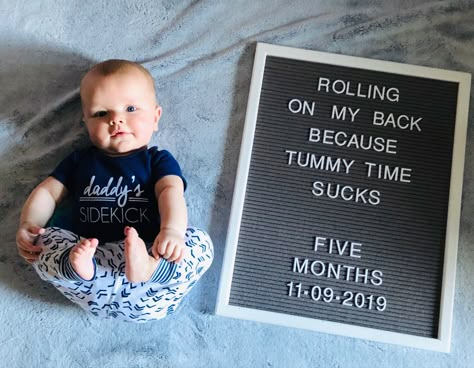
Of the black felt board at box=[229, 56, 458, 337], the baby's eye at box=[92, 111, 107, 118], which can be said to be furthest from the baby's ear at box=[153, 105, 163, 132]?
the black felt board at box=[229, 56, 458, 337]

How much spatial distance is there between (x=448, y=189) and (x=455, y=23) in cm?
38

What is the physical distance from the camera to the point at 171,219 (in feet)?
3.60

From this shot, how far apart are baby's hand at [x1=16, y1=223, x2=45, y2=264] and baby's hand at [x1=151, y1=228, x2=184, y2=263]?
23 cm

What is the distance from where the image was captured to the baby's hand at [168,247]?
3.43 feet

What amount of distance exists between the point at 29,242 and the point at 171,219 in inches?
11.1

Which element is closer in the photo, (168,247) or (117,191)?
(168,247)

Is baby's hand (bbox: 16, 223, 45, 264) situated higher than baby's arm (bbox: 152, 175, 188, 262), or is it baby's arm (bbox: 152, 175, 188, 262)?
baby's arm (bbox: 152, 175, 188, 262)

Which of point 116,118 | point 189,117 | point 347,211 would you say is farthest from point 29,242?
point 347,211

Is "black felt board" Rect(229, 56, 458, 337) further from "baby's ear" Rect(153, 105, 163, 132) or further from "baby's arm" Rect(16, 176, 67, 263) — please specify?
"baby's arm" Rect(16, 176, 67, 263)

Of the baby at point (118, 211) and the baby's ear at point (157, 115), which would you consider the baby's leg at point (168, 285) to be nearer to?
Result: the baby at point (118, 211)

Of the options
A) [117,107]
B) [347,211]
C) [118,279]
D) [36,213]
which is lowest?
[118,279]

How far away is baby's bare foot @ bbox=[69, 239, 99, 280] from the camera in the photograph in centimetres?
98

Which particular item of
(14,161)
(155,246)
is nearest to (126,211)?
(155,246)

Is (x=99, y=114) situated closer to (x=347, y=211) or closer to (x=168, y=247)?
(x=168, y=247)
